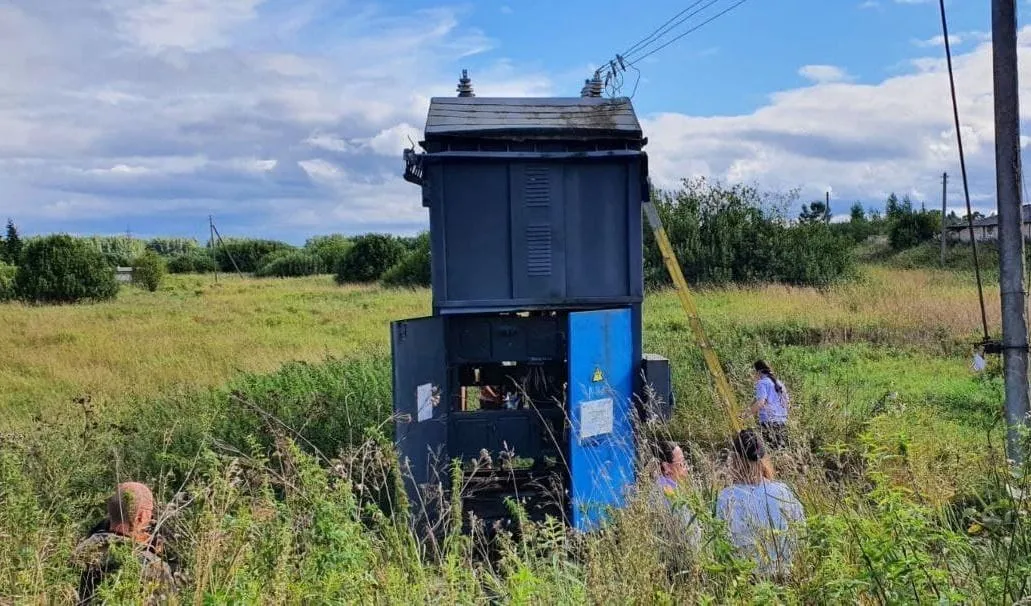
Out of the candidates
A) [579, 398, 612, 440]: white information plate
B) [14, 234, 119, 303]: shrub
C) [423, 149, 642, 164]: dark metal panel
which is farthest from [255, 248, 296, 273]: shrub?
[579, 398, 612, 440]: white information plate

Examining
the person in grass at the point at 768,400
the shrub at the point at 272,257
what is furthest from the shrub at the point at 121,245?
the person in grass at the point at 768,400

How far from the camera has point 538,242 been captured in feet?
19.5

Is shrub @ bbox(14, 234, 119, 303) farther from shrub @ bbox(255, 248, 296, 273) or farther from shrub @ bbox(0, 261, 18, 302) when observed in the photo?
shrub @ bbox(255, 248, 296, 273)

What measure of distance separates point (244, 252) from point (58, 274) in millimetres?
31053

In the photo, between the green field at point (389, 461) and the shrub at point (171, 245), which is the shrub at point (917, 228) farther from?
the shrub at point (171, 245)

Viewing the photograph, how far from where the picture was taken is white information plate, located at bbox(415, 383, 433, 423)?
17.7 ft

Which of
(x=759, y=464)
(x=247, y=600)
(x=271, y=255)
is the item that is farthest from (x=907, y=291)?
(x=271, y=255)

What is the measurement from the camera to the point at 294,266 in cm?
5312

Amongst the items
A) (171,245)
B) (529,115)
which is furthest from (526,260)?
(171,245)

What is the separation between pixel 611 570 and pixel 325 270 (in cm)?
5143

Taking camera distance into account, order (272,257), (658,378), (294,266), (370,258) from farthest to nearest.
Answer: (272,257) < (294,266) < (370,258) < (658,378)

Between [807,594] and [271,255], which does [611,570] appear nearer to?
[807,594]

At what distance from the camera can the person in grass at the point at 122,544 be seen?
9.96 ft

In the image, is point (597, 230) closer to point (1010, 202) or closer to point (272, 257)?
point (1010, 202)
